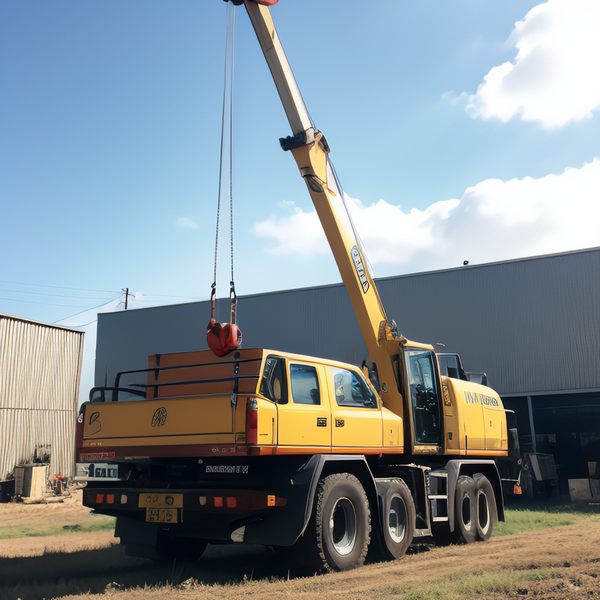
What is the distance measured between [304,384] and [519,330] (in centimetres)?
1775

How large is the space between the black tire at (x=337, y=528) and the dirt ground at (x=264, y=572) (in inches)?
8.7

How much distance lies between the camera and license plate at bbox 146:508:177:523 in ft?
25.5

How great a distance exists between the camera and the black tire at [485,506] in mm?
11930

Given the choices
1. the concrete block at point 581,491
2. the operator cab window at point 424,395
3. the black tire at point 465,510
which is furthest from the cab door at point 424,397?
the concrete block at point 581,491

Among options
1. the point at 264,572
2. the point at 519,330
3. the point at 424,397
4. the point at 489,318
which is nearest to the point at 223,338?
the point at 264,572

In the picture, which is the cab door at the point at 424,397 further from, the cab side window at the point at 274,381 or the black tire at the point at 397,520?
the cab side window at the point at 274,381

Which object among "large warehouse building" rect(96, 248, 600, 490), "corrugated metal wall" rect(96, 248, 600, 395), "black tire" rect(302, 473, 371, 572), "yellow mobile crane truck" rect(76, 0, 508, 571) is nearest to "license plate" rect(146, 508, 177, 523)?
"yellow mobile crane truck" rect(76, 0, 508, 571)

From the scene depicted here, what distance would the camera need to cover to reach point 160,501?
7871 millimetres

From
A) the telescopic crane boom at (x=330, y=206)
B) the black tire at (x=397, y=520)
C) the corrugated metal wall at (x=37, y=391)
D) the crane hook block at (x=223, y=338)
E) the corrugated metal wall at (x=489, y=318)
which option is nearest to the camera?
the crane hook block at (x=223, y=338)

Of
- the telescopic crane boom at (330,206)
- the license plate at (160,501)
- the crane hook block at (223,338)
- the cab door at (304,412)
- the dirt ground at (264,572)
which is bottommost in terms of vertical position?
the dirt ground at (264,572)

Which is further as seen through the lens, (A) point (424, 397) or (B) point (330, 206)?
(B) point (330, 206)

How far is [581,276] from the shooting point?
23.4m

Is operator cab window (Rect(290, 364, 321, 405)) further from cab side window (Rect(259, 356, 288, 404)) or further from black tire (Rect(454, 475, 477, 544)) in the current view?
black tire (Rect(454, 475, 477, 544))

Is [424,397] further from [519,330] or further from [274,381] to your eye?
[519,330]
